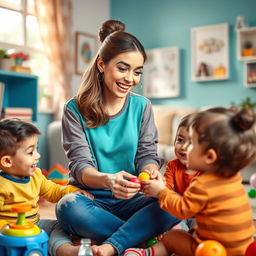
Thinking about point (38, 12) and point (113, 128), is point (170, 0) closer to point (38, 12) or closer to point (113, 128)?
point (38, 12)

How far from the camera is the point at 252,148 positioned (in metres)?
1.42

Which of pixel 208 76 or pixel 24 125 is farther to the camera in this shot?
pixel 208 76

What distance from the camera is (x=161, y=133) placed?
16.9 feet

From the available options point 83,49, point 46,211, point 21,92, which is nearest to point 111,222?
point 46,211

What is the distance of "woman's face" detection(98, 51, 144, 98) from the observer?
1.87m

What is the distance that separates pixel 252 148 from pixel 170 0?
16.2 ft

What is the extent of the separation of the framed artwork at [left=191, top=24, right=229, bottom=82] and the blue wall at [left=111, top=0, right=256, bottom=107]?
8cm

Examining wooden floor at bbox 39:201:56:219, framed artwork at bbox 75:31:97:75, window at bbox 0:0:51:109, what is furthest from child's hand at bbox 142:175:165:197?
framed artwork at bbox 75:31:97:75

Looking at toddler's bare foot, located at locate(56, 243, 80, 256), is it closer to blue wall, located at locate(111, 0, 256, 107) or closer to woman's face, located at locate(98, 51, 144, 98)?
woman's face, located at locate(98, 51, 144, 98)

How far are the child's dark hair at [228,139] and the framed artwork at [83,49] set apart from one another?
4413 millimetres

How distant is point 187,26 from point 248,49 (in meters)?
0.96

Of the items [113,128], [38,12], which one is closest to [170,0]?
[38,12]

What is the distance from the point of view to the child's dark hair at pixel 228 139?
4.59 ft

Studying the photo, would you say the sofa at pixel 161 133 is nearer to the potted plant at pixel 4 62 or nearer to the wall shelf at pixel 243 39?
the wall shelf at pixel 243 39
